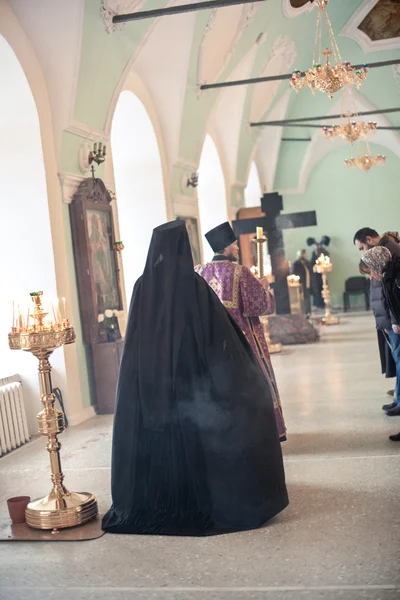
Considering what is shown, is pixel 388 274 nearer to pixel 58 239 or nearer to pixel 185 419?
pixel 185 419

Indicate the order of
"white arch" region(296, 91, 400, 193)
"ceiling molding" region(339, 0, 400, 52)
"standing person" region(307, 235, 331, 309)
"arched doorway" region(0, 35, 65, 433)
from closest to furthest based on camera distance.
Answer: "arched doorway" region(0, 35, 65, 433), "ceiling molding" region(339, 0, 400, 52), "standing person" region(307, 235, 331, 309), "white arch" region(296, 91, 400, 193)

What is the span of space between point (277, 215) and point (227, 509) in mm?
9570

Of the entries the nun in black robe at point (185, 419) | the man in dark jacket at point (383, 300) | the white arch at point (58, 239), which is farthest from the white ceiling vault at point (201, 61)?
the nun in black robe at point (185, 419)

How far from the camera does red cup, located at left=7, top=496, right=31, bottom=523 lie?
521 centimetres

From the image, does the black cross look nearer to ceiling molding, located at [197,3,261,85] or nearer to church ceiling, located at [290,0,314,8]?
ceiling molding, located at [197,3,261,85]

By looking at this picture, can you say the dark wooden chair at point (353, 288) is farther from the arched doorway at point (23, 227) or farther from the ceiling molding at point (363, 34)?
the arched doorway at point (23, 227)

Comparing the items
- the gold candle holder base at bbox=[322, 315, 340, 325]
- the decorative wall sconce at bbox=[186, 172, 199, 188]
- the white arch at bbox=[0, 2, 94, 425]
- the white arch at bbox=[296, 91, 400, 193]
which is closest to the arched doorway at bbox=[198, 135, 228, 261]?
the gold candle holder base at bbox=[322, 315, 340, 325]

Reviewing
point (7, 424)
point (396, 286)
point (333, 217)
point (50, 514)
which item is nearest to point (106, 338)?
point (7, 424)

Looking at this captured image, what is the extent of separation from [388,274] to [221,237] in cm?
141

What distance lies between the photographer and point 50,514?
198 inches

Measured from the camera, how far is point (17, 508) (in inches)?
206

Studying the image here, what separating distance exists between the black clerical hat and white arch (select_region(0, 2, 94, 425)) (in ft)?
8.64

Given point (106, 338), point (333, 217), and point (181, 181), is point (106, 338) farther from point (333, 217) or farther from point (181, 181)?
point (333, 217)

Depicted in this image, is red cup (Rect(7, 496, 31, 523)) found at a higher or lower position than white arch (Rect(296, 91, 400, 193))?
lower
